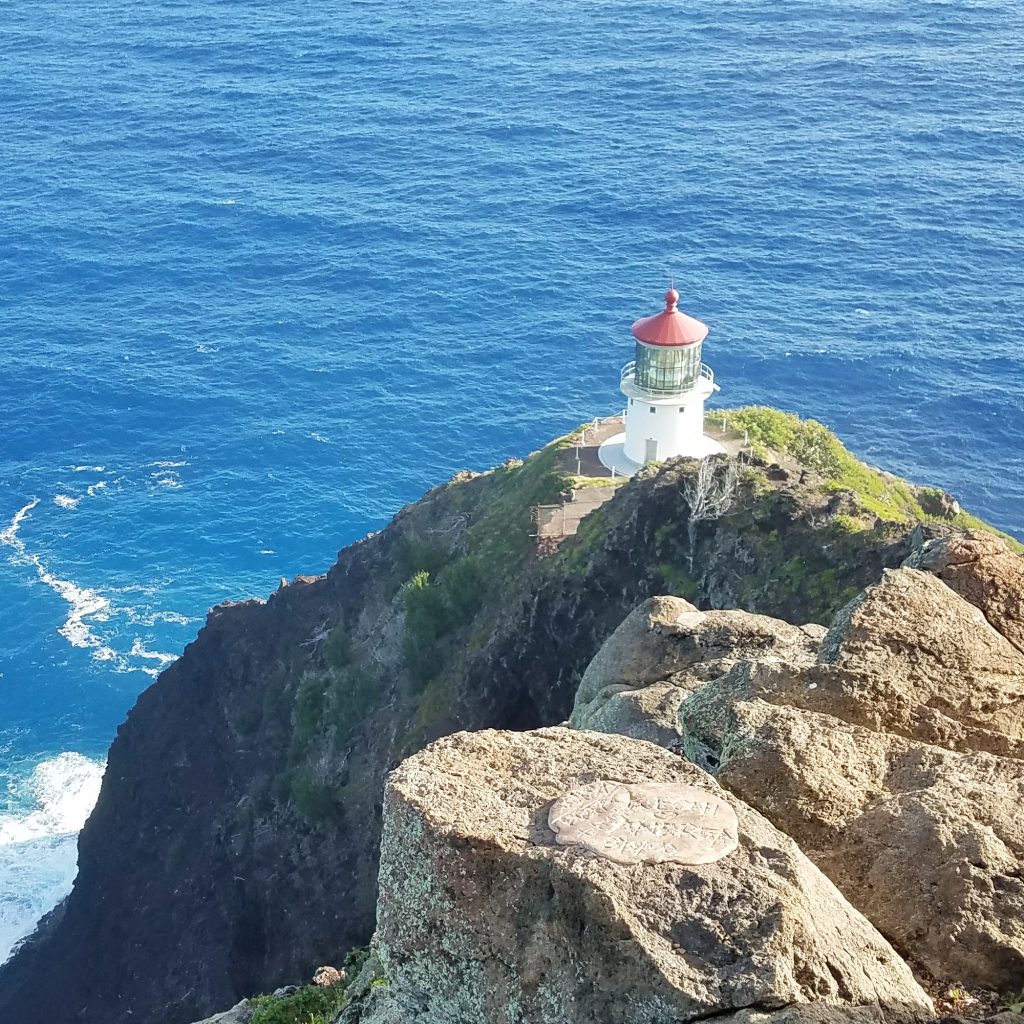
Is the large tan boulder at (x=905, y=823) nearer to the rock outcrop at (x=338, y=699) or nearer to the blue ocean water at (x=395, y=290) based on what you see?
the rock outcrop at (x=338, y=699)

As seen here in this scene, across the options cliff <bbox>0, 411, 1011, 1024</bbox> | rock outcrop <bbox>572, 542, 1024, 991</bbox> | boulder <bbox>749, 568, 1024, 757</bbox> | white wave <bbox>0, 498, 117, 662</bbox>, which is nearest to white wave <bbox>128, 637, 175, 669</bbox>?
white wave <bbox>0, 498, 117, 662</bbox>

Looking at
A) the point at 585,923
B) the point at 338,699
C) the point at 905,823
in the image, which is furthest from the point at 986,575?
the point at 338,699

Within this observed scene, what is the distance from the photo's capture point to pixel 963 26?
608 feet

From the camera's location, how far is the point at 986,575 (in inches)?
842

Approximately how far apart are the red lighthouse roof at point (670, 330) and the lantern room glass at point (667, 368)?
46cm

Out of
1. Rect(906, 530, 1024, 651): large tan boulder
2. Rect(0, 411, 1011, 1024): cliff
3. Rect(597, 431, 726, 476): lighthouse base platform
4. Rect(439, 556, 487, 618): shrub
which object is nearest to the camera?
Rect(906, 530, 1024, 651): large tan boulder

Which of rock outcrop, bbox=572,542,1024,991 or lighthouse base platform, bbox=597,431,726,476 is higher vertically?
rock outcrop, bbox=572,542,1024,991

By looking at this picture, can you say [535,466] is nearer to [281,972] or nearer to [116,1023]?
[281,972]

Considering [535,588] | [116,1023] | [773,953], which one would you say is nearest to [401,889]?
[773,953]

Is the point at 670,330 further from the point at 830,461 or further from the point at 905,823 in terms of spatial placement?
the point at 905,823

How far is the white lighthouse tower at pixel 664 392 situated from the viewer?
2464 inches

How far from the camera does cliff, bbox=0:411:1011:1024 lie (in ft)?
157

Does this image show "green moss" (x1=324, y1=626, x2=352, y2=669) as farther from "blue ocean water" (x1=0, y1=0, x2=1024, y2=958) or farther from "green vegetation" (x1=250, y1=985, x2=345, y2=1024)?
"green vegetation" (x1=250, y1=985, x2=345, y2=1024)

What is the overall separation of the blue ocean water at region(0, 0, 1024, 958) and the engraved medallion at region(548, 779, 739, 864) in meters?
67.5
